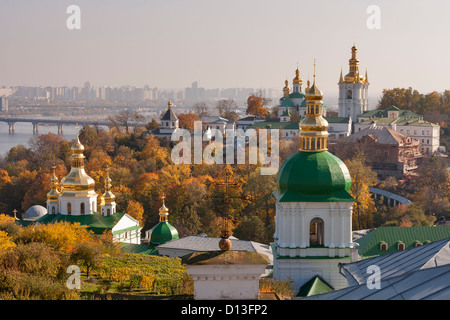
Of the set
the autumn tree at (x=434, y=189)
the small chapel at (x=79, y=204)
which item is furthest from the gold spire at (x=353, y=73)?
the small chapel at (x=79, y=204)

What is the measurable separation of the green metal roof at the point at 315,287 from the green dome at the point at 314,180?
6.56 feet

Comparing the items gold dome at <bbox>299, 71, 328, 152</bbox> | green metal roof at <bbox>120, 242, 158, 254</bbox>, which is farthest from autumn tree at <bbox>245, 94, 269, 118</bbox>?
gold dome at <bbox>299, 71, 328, 152</bbox>

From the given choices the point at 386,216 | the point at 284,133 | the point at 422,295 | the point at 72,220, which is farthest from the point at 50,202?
the point at 284,133

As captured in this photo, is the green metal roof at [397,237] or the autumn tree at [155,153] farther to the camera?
the autumn tree at [155,153]

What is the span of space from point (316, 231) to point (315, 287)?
1530mm

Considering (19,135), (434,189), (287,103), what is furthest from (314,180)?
(19,135)

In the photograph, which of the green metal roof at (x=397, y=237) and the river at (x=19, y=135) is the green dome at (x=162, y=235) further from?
the river at (x=19, y=135)

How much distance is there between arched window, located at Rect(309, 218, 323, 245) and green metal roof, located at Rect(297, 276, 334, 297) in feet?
3.04

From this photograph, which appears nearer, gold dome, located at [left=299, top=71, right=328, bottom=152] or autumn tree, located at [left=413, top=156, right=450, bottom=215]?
gold dome, located at [left=299, top=71, right=328, bottom=152]

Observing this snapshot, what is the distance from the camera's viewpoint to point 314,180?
1730 centimetres

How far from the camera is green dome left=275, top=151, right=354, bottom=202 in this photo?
1721cm

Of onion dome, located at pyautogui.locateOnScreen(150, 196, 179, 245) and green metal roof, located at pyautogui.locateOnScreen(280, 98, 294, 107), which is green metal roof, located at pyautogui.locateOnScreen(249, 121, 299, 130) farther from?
onion dome, located at pyautogui.locateOnScreen(150, 196, 179, 245)

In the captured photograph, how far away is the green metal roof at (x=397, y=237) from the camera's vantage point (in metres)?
23.6
